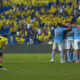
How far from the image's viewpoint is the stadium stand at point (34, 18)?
3023 cm

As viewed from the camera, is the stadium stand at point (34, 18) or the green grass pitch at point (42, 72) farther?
the stadium stand at point (34, 18)

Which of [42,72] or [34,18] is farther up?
[34,18]

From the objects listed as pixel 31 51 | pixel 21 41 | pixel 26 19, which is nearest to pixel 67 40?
pixel 31 51

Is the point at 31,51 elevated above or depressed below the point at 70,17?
below

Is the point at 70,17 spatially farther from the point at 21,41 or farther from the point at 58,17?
the point at 21,41

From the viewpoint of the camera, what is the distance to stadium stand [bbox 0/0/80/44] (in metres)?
30.2

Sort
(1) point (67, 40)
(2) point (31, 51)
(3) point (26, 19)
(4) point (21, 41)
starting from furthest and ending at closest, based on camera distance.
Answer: (3) point (26, 19)
(4) point (21, 41)
(2) point (31, 51)
(1) point (67, 40)

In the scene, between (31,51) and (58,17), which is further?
(58,17)

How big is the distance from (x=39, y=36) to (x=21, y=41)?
5.64ft

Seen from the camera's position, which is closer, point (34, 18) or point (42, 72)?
point (42, 72)

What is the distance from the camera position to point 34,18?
106 feet

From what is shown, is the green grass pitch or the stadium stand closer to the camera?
the green grass pitch

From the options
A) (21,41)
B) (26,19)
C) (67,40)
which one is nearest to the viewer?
(67,40)

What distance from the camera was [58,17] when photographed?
103 feet
